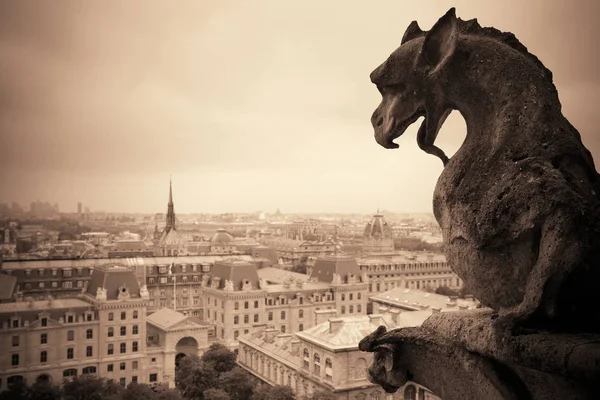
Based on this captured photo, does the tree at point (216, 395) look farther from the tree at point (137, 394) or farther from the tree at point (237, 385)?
the tree at point (137, 394)

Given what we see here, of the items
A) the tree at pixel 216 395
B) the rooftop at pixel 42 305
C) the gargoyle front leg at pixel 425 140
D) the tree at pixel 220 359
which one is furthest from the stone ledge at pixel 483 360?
the rooftop at pixel 42 305

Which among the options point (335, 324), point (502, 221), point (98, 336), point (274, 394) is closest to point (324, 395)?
point (274, 394)

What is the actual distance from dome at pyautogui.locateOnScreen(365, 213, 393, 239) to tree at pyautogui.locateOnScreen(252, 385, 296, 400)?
47.7m

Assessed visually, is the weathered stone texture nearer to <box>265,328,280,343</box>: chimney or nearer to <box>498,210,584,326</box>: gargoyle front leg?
<box>498,210,584,326</box>: gargoyle front leg

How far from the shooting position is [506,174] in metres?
2.71

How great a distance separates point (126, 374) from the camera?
31734 mm

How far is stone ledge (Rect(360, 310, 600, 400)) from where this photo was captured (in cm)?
233

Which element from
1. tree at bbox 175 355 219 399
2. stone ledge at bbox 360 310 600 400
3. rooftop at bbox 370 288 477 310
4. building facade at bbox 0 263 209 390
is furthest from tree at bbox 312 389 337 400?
stone ledge at bbox 360 310 600 400

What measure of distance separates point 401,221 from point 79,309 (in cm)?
5372

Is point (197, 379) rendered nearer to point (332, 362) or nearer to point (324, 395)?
point (332, 362)

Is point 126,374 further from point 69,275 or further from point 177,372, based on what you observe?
point 69,275

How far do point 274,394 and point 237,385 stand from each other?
3391 millimetres

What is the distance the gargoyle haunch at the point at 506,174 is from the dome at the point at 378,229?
68068mm

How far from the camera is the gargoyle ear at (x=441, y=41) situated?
290 centimetres
